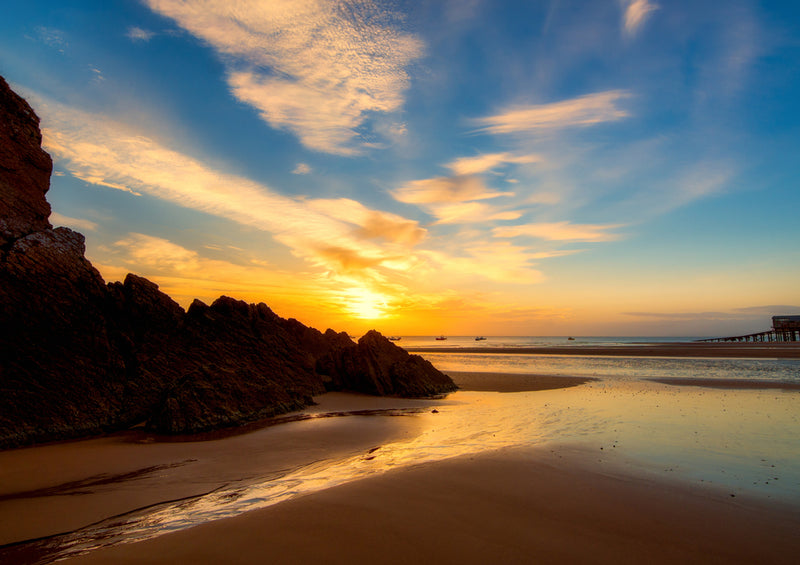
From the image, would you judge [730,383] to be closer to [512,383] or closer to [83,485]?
[512,383]

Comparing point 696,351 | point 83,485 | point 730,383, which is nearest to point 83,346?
point 83,485

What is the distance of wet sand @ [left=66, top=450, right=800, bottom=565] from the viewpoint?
4.25m

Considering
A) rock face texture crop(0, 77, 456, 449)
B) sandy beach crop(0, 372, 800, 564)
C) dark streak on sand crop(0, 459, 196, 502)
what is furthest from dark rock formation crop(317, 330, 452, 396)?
dark streak on sand crop(0, 459, 196, 502)

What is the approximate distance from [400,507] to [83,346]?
31.7ft

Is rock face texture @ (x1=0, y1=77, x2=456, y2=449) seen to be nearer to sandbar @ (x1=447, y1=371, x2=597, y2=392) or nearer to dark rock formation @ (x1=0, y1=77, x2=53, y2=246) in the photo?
dark rock formation @ (x1=0, y1=77, x2=53, y2=246)

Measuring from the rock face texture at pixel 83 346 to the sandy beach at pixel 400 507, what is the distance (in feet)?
3.70

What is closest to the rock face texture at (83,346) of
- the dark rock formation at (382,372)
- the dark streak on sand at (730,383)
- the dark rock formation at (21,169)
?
the dark rock formation at (21,169)

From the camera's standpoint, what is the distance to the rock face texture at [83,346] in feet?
Result: 30.0

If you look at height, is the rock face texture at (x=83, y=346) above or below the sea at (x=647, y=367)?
above

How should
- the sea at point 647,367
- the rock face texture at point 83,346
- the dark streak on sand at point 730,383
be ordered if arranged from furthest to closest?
the sea at point 647,367 < the dark streak on sand at point 730,383 < the rock face texture at point 83,346

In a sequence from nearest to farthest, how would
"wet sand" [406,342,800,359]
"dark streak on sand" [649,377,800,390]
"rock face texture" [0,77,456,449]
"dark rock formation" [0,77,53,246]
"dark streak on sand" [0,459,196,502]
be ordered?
"dark streak on sand" [0,459,196,502]
"rock face texture" [0,77,456,449]
"dark rock formation" [0,77,53,246]
"dark streak on sand" [649,377,800,390]
"wet sand" [406,342,800,359]

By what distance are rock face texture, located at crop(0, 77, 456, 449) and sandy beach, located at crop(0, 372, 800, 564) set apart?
3.70 feet

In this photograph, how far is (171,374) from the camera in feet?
40.0

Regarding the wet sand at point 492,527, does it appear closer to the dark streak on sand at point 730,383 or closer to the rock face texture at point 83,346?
the rock face texture at point 83,346
